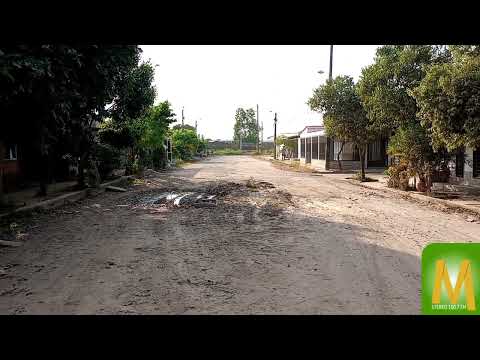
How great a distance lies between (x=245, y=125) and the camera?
336 feet

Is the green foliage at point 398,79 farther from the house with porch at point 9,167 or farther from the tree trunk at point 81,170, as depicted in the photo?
the house with porch at point 9,167

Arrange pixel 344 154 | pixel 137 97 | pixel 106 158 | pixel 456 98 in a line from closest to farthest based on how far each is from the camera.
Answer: pixel 456 98 → pixel 137 97 → pixel 106 158 → pixel 344 154

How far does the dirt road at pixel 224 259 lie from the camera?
3822mm

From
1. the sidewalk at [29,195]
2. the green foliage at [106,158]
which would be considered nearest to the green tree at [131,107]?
the green foliage at [106,158]

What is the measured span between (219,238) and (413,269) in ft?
10.8

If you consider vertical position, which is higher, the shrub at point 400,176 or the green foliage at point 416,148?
the green foliage at point 416,148

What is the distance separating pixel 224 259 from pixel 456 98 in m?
7.67

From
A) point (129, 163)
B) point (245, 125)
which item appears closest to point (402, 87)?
point (129, 163)

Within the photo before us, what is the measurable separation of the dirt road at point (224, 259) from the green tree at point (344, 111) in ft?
34.3

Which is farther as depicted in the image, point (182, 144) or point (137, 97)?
point (182, 144)

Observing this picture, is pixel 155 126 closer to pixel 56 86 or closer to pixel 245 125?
pixel 56 86

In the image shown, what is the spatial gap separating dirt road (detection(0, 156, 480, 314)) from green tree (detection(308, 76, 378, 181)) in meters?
10.5
